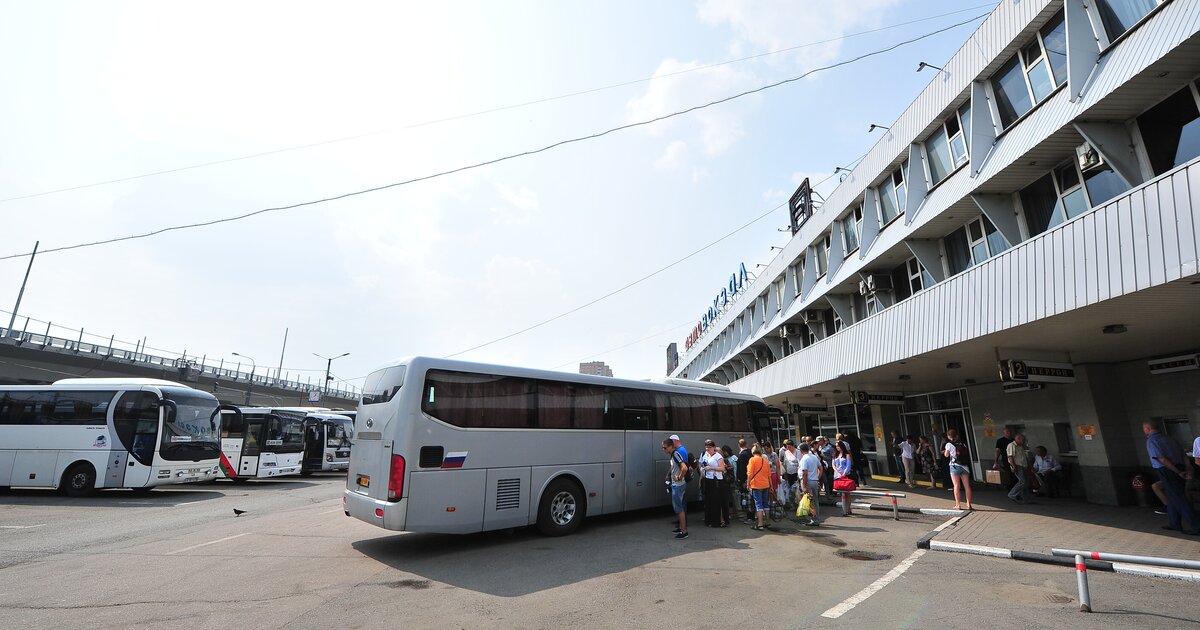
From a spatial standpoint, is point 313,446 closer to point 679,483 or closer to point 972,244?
point 679,483

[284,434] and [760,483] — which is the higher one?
[284,434]

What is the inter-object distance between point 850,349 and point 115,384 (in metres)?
22.5

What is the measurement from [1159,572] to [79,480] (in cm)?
2366

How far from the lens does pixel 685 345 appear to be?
57156mm

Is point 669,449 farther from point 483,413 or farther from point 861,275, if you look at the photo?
point 861,275

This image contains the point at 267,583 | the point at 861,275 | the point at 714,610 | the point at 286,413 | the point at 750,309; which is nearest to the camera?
the point at 714,610

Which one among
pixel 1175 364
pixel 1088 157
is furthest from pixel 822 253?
pixel 1088 157

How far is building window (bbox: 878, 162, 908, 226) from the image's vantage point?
51.7 feet

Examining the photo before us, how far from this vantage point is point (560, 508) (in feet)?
31.9

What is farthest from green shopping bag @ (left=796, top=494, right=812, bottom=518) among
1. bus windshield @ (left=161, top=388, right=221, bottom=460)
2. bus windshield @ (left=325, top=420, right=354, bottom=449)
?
bus windshield @ (left=325, top=420, right=354, bottom=449)

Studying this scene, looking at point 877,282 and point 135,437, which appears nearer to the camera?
point 135,437

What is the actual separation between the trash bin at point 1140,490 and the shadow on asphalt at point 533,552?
8686mm

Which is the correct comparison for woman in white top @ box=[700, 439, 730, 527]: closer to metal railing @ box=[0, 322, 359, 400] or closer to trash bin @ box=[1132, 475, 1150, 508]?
trash bin @ box=[1132, 475, 1150, 508]

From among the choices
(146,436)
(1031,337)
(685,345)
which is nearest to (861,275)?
(1031,337)
